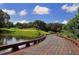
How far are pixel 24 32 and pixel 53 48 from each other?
0.26 m

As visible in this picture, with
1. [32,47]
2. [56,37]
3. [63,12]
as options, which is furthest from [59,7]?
[32,47]

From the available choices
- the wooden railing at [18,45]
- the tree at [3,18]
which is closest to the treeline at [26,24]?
the tree at [3,18]

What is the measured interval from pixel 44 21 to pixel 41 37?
13cm

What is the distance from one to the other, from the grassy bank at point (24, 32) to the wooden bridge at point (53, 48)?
75mm

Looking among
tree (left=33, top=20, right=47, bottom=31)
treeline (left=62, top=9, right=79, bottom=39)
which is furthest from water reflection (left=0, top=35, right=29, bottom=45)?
treeline (left=62, top=9, right=79, bottom=39)

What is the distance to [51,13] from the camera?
2.12 m

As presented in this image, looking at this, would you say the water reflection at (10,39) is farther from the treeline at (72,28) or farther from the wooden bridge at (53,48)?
the treeline at (72,28)

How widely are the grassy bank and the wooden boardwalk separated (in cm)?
8

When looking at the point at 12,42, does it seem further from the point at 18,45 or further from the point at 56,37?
the point at 56,37

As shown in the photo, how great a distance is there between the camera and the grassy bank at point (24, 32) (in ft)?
6.87

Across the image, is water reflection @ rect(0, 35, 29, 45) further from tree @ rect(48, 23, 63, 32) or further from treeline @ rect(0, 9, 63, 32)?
tree @ rect(48, 23, 63, 32)

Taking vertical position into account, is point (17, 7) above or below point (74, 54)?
above

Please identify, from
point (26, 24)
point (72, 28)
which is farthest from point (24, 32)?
point (72, 28)

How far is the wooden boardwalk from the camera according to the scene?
206 centimetres
